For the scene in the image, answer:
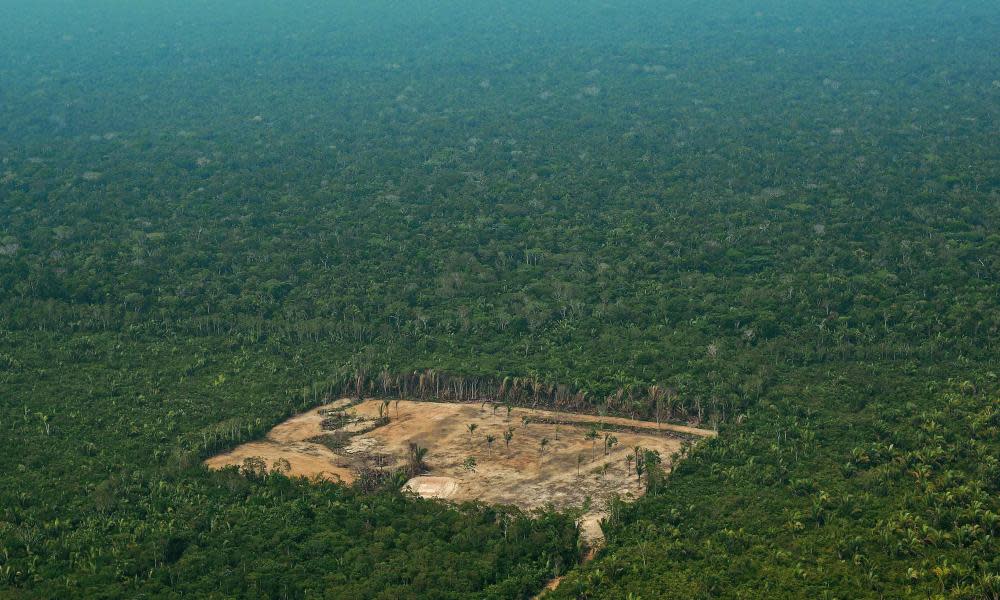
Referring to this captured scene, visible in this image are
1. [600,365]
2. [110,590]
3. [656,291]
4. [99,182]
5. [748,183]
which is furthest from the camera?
[99,182]

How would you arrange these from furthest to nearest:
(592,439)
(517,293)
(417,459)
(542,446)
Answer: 1. (517,293)
2. (592,439)
3. (542,446)
4. (417,459)

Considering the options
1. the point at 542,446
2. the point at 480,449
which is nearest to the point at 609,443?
the point at 542,446

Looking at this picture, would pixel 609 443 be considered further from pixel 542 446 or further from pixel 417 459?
pixel 417 459

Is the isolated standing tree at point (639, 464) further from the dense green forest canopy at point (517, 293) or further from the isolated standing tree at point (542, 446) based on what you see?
the isolated standing tree at point (542, 446)

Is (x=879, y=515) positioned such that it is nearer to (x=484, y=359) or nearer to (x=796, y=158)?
(x=484, y=359)

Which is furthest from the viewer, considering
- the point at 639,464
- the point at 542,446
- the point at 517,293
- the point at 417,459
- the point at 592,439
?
the point at 517,293

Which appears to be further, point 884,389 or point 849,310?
point 849,310

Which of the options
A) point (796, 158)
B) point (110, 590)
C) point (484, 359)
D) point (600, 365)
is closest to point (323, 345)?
point (484, 359)
